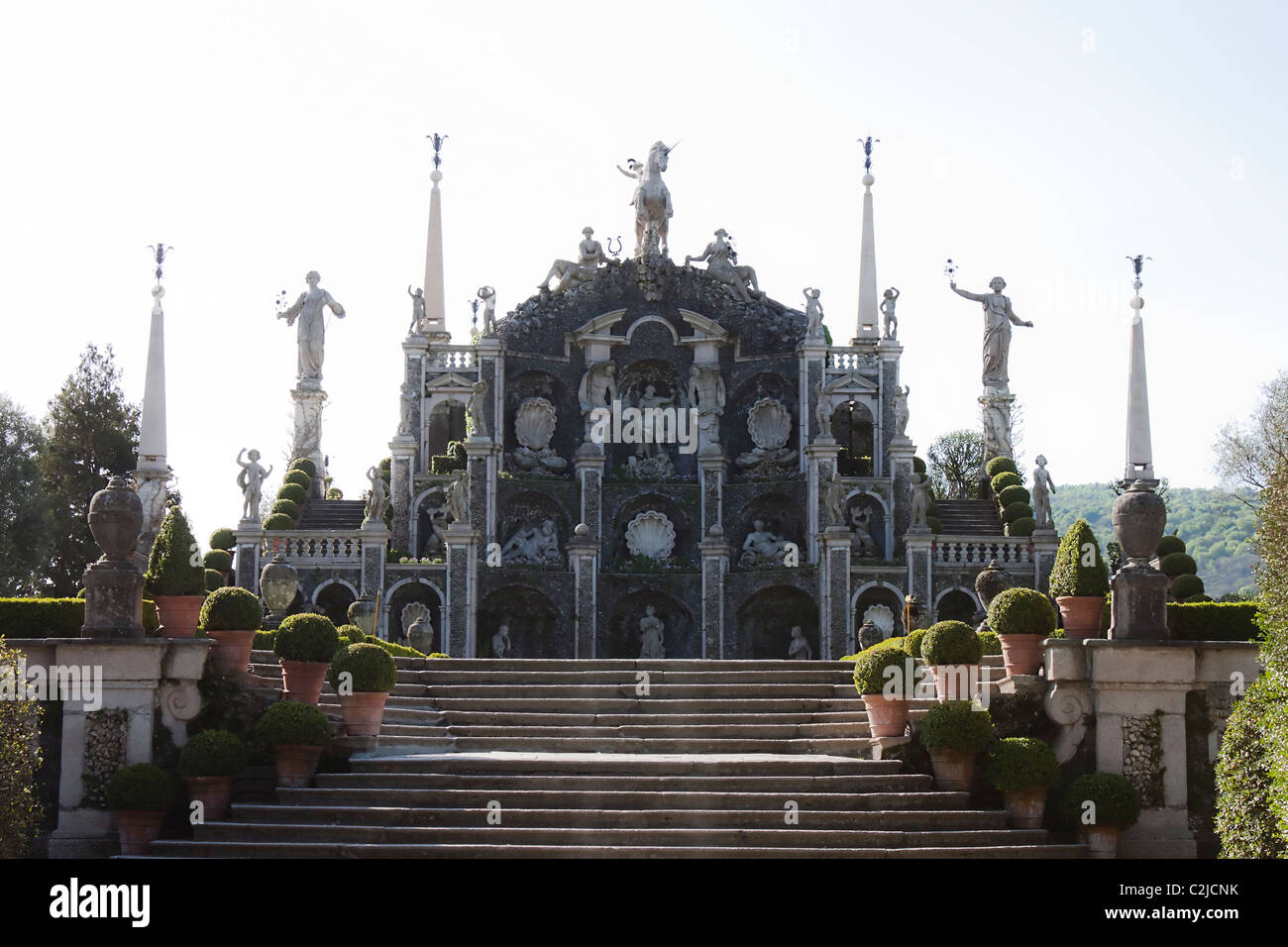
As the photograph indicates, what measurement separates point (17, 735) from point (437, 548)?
92.4 ft

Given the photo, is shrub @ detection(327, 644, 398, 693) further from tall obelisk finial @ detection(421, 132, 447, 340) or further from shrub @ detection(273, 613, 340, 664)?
tall obelisk finial @ detection(421, 132, 447, 340)

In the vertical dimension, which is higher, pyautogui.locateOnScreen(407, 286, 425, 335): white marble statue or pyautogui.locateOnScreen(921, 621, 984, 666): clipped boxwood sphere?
pyautogui.locateOnScreen(407, 286, 425, 335): white marble statue

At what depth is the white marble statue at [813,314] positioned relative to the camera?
52375 mm

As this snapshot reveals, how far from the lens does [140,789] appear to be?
23250 millimetres

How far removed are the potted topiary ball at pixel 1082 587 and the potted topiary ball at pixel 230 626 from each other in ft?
39.6

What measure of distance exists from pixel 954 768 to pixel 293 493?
3107 centimetres

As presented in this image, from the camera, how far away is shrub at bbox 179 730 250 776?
23.5 m

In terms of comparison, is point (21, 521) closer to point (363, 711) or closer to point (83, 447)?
point (83, 447)

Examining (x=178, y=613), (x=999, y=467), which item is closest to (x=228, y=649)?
(x=178, y=613)

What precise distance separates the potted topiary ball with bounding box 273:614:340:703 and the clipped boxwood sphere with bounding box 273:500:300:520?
81.7 ft

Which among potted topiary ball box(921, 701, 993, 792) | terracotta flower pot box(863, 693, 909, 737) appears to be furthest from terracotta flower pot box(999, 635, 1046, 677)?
terracotta flower pot box(863, 693, 909, 737)

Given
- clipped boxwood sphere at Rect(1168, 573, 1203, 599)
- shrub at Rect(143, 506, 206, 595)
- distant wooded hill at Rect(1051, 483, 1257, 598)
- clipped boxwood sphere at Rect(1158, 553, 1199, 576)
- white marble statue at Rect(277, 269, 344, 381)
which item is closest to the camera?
shrub at Rect(143, 506, 206, 595)
